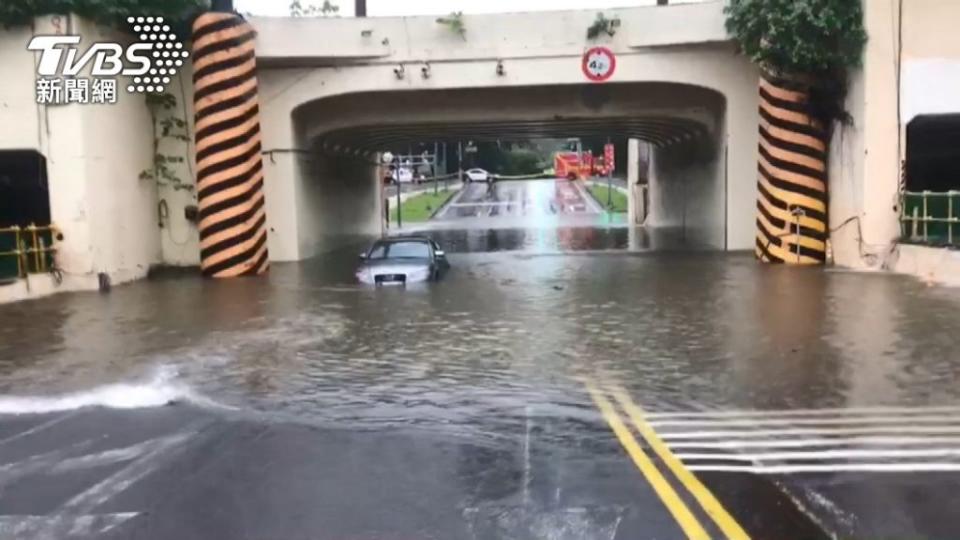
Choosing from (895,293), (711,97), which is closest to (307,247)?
(711,97)

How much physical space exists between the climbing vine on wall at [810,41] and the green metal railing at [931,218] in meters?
2.67

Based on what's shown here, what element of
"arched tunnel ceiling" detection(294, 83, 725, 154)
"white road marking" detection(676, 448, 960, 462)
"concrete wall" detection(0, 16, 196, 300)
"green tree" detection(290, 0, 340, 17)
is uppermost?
"green tree" detection(290, 0, 340, 17)

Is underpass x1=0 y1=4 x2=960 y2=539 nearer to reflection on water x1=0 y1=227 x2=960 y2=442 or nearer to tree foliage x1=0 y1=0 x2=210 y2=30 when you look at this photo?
reflection on water x1=0 y1=227 x2=960 y2=442

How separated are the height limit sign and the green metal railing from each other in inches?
304

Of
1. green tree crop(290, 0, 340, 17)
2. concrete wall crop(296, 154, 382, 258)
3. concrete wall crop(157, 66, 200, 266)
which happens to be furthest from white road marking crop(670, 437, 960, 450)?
green tree crop(290, 0, 340, 17)

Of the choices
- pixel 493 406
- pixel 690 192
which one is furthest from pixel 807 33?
pixel 690 192

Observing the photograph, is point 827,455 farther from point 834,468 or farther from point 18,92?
point 18,92

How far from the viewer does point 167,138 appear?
24578 mm

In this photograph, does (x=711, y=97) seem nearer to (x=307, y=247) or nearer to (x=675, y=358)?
(x=307, y=247)

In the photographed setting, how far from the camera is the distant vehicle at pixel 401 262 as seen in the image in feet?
64.2

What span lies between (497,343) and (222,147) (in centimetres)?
1276

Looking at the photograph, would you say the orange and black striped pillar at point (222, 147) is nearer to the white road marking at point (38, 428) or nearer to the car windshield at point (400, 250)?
the car windshield at point (400, 250)

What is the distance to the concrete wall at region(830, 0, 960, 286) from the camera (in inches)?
781

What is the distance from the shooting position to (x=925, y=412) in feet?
26.6
